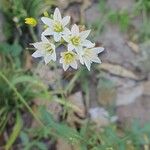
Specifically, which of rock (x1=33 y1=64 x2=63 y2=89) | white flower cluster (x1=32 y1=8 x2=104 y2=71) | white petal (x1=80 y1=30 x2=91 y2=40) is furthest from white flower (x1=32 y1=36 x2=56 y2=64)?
rock (x1=33 y1=64 x2=63 y2=89)

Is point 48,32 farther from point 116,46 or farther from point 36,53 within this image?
point 116,46

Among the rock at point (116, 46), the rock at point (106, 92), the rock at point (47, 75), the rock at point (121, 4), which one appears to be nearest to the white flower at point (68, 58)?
the rock at point (47, 75)

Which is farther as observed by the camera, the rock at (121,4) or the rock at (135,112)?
the rock at (121,4)

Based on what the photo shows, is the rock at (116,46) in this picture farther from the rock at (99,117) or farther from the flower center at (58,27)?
the flower center at (58,27)

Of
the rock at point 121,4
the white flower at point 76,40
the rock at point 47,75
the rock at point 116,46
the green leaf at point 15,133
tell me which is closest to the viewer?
the white flower at point 76,40

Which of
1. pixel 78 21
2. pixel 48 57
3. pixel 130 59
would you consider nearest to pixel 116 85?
pixel 130 59

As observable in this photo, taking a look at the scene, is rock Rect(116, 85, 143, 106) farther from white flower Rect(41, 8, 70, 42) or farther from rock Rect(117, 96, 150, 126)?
white flower Rect(41, 8, 70, 42)

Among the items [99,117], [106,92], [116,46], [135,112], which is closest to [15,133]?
[99,117]

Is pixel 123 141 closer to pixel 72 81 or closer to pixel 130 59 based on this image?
pixel 72 81
